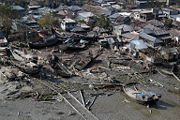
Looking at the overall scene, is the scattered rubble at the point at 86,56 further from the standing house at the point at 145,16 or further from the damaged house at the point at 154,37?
the standing house at the point at 145,16

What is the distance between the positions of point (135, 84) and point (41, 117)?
9.91 meters

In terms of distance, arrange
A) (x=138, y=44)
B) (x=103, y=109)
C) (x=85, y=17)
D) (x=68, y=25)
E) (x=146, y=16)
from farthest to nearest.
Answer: (x=146, y=16), (x=85, y=17), (x=68, y=25), (x=138, y=44), (x=103, y=109)

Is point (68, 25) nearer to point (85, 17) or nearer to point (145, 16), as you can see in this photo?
point (85, 17)

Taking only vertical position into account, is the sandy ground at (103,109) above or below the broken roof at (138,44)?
below

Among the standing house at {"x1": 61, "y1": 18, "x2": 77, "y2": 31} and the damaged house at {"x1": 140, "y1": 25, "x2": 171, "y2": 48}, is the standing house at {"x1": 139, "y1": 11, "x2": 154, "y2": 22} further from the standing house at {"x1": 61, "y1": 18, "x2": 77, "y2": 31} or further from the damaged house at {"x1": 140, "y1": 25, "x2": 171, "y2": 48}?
the standing house at {"x1": 61, "y1": 18, "x2": 77, "y2": 31}

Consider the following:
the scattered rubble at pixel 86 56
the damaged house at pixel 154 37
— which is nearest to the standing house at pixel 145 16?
the scattered rubble at pixel 86 56

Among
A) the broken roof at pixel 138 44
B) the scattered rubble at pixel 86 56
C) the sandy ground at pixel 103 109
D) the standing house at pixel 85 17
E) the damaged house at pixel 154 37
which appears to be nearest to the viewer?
the sandy ground at pixel 103 109

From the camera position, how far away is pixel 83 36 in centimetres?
3759

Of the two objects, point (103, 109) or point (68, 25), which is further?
point (68, 25)

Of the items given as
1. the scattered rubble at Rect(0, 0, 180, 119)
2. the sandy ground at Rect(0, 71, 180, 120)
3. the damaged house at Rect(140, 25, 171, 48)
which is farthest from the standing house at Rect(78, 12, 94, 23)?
the sandy ground at Rect(0, 71, 180, 120)

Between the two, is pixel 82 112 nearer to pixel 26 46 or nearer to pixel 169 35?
pixel 26 46

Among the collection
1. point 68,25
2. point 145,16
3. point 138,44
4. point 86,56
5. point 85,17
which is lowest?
point 86,56

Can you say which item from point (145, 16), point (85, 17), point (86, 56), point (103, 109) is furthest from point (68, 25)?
point (103, 109)

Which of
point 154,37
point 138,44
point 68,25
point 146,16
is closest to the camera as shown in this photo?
point 138,44
